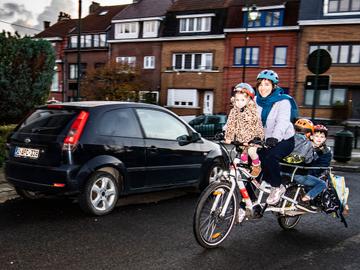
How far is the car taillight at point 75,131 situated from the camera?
4.95 metres

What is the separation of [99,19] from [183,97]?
15.7 meters

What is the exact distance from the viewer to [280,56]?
31.0 metres

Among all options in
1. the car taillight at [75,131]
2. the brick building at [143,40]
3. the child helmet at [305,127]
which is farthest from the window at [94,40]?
the child helmet at [305,127]

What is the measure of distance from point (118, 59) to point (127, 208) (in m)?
34.6

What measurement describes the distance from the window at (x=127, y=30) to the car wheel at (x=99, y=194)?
3387 cm

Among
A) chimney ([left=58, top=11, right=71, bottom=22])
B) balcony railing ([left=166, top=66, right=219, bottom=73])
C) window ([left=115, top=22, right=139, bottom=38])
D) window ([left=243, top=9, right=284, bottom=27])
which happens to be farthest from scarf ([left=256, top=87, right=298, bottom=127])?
chimney ([left=58, top=11, right=71, bottom=22])

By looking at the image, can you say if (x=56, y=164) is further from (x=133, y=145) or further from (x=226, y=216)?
(x=226, y=216)

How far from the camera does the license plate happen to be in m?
5.11

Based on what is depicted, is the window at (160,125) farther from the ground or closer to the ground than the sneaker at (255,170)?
farther from the ground

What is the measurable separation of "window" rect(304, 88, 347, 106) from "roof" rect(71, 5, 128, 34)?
74.3 feet

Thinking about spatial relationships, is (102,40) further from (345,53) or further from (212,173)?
(212,173)

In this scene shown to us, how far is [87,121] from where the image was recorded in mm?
5164

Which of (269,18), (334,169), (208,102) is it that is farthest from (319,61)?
(208,102)

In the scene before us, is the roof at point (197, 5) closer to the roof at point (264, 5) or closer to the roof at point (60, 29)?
the roof at point (264, 5)
